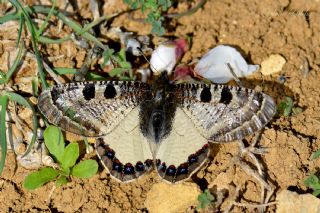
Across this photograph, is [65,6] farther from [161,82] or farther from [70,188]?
[70,188]

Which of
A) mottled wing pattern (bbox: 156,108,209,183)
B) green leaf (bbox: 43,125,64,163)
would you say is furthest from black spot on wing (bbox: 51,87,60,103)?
mottled wing pattern (bbox: 156,108,209,183)

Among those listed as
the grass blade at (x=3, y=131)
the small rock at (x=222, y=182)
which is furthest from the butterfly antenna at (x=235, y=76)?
the grass blade at (x=3, y=131)

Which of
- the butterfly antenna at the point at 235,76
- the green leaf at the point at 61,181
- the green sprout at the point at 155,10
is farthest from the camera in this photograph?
the green sprout at the point at 155,10

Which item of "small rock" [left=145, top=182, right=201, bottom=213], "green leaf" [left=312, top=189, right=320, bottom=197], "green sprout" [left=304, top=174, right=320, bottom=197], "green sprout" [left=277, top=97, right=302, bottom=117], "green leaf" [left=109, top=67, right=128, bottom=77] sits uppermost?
"green leaf" [left=109, top=67, right=128, bottom=77]

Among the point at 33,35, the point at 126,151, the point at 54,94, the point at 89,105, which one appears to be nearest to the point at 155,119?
the point at 126,151

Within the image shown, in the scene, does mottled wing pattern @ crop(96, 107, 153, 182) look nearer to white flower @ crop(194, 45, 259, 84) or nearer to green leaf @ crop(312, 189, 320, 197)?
white flower @ crop(194, 45, 259, 84)

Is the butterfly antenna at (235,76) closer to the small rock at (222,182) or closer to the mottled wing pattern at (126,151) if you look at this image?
the small rock at (222,182)

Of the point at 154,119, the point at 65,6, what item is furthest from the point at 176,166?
the point at 65,6
